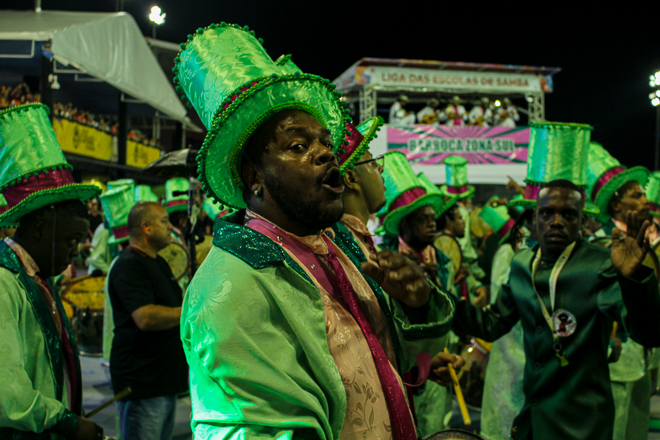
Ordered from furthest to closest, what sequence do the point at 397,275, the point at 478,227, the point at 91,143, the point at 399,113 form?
the point at 399,113 < the point at 91,143 < the point at 478,227 < the point at 397,275

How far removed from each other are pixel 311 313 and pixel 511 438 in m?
2.38

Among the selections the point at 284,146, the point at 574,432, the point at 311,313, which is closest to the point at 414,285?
the point at 311,313

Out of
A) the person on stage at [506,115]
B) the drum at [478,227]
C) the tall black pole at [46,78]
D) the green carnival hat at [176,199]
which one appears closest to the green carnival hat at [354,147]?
the green carnival hat at [176,199]

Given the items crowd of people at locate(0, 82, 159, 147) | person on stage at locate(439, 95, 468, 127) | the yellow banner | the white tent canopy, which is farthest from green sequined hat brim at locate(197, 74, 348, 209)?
person on stage at locate(439, 95, 468, 127)

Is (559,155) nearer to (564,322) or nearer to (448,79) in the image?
(564,322)

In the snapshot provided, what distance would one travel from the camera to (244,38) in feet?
6.15

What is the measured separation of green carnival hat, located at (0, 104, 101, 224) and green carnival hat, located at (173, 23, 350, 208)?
1.36 metres

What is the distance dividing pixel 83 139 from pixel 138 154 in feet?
15.4

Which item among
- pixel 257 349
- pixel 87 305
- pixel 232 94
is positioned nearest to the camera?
pixel 257 349

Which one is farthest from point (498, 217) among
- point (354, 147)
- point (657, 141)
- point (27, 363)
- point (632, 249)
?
point (657, 141)

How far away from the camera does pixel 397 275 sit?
1793mm

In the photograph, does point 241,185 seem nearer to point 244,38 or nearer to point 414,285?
point 244,38

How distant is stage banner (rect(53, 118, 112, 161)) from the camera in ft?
56.3

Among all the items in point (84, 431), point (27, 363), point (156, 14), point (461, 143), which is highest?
point (461, 143)
